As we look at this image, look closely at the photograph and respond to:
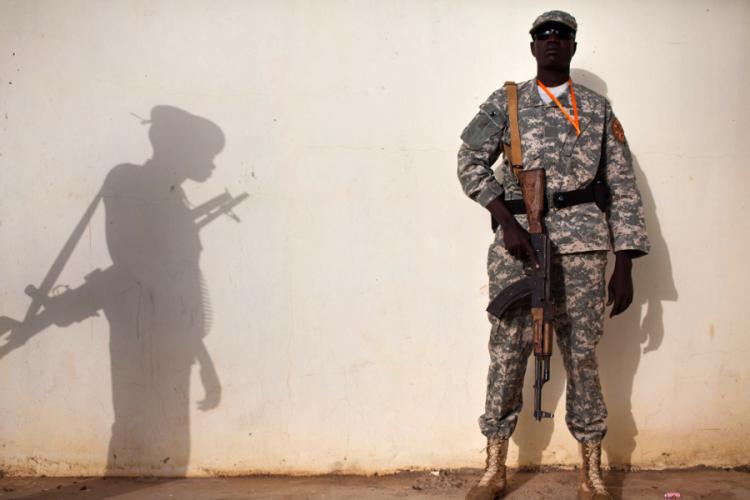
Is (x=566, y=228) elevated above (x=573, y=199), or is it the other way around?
(x=573, y=199)

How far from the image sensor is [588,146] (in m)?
3.65

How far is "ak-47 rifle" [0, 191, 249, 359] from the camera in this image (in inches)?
161

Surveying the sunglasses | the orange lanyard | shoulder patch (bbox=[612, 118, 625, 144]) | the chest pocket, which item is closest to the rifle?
the chest pocket

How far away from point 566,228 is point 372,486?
1596 millimetres

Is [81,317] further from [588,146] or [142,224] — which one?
[588,146]

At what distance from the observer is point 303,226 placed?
417 cm

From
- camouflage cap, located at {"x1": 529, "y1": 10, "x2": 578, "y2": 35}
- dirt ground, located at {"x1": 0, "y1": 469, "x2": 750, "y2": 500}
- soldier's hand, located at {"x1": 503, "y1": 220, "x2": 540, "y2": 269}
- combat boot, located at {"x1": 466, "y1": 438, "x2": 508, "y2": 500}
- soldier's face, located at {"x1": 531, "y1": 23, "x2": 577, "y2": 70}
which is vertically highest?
camouflage cap, located at {"x1": 529, "y1": 10, "x2": 578, "y2": 35}

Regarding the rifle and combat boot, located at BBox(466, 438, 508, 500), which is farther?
combat boot, located at BBox(466, 438, 508, 500)

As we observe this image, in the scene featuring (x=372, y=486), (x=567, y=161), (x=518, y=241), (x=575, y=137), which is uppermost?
(x=575, y=137)

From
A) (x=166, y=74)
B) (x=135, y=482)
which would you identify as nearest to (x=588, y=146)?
(x=166, y=74)

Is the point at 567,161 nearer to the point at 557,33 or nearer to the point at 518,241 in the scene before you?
the point at 518,241

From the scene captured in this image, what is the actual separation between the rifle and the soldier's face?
0.50 m

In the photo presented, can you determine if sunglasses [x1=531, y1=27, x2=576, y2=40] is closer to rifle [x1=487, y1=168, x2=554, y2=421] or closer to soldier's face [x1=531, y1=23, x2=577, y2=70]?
soldier's face [x1=531, y1=23, x2=577, y2=70]

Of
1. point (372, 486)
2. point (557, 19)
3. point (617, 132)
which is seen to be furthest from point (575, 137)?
point (372, 486)
